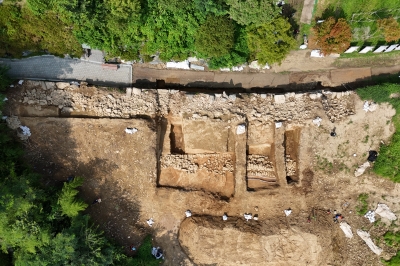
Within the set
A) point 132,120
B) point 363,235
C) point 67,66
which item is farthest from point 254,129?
point 67,66

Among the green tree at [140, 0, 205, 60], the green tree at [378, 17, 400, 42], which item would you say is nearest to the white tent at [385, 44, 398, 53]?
the green tree at [378, 17, 400, 42]

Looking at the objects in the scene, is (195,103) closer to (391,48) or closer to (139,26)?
(139,26)

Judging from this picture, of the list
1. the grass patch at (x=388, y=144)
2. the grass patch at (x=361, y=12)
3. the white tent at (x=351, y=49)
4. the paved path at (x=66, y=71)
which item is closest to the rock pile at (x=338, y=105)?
the grass patch at (x=388, y=144)

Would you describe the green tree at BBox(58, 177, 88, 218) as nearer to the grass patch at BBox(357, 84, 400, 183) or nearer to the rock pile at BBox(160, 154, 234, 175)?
the rock pile at BBox(160, 154, 234, 175)

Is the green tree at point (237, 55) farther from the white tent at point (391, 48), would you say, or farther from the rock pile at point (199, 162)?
the white tent at point (391, 48)

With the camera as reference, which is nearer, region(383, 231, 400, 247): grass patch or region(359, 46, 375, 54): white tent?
region(383, 231, 400, 247): grass patch

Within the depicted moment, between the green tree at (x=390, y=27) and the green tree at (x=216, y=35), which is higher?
the green tree at (x=390, y=27)
